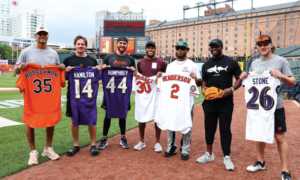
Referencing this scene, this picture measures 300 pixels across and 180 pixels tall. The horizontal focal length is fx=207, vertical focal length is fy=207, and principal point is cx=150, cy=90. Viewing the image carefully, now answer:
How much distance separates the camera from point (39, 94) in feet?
12.9

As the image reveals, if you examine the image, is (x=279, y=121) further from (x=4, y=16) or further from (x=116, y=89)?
(x=4, y=16)

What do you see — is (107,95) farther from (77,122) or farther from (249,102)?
(249,102)

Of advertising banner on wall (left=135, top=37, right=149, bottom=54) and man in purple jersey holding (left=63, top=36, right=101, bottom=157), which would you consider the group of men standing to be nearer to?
man in purple jersey holding (left=63, top=36, right=101, bottom=157)

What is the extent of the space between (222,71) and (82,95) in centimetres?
280

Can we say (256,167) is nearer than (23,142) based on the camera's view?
Yes

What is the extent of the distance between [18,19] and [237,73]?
178339mm

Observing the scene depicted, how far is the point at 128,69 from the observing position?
4.73 metres

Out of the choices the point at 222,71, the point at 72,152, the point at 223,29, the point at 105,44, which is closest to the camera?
the point at 222,71

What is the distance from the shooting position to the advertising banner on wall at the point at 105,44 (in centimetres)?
4325

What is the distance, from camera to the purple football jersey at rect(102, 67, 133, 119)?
15.4 feet

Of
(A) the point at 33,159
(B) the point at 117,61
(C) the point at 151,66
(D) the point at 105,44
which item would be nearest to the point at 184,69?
(C) the point at 151,66

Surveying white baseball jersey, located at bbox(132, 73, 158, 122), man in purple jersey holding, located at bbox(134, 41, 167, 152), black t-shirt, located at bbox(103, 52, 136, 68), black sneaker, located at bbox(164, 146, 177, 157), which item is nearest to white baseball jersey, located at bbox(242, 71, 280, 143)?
black sneaker, located at bbox(164, 146, 177, 157)

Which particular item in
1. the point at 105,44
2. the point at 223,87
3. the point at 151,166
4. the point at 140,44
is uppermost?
the point at 105,44

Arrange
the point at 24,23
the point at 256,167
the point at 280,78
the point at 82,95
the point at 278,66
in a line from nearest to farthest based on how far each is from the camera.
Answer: the point at 280,78 → the point at 278,66 → the point at 256,167 → the point at 82,95 → the point at 24,23
